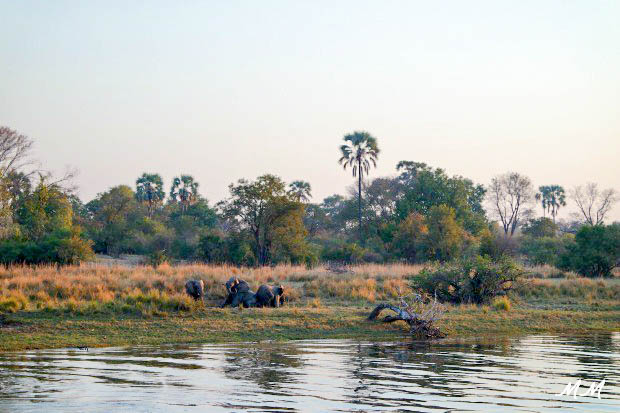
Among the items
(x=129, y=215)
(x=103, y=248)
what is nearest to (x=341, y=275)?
(x=103, y=248)

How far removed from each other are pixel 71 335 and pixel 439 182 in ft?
192

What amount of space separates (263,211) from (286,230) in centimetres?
254

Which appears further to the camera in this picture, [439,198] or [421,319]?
[439,198]

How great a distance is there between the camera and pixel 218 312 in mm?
25562

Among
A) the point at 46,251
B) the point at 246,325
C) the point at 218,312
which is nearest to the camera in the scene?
the point at 246,325

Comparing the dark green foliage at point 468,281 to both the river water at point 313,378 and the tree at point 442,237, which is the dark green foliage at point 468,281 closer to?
the river water at point 313,378

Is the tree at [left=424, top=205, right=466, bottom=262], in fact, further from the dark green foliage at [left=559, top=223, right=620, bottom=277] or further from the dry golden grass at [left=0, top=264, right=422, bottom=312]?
the dry golden grass at [left=0, top=264, right=422, bottom=312]

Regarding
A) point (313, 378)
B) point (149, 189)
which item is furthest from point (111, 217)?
point (313, 378)

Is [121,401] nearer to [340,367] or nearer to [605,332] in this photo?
[340,367]

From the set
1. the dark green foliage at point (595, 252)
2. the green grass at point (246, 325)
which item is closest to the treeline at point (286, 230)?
the dark green foliage at point (595, 252)

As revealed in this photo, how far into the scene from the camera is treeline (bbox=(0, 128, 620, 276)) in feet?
154

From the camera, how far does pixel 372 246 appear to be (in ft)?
225

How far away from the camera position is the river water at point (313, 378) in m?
12.4

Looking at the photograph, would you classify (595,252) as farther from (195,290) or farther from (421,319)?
(195,290)
